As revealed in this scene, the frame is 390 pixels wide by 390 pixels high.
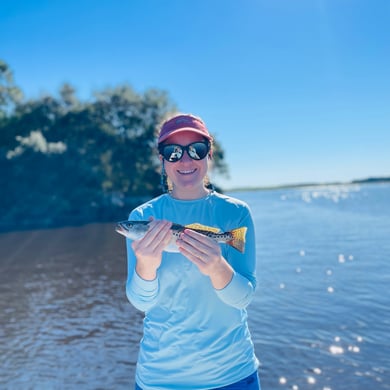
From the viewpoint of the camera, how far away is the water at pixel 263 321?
1041 cm

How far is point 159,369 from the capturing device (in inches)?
125

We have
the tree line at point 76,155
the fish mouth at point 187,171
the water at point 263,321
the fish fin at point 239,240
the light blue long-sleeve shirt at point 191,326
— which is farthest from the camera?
the tree line at point 76,155

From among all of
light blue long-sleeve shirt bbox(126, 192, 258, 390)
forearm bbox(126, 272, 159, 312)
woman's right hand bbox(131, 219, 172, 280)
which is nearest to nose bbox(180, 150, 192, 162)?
woman's right hand bbox(131, 219, 172, 280)

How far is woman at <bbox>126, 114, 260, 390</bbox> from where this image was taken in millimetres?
2971

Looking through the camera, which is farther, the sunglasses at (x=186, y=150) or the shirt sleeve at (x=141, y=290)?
the sunglasses at (x=186, y=150)

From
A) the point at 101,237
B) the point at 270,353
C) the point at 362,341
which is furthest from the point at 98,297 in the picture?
the point at 101,237

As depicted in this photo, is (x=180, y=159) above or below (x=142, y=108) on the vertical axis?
below

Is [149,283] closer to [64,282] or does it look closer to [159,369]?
[159,369]

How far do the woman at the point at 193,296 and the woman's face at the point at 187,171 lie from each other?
0.01 m

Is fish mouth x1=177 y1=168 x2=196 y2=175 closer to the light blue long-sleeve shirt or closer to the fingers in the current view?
the fingers

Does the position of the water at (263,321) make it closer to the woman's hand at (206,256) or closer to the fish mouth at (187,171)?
the woman's hand at (206,256)

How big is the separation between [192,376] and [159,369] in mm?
303

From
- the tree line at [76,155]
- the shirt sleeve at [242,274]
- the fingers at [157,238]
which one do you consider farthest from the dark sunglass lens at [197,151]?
the tree line at [76,155]

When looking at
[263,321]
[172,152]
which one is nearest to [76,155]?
[263,321]
